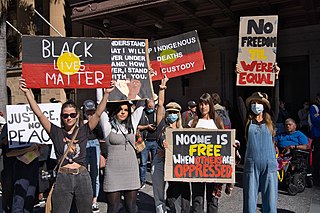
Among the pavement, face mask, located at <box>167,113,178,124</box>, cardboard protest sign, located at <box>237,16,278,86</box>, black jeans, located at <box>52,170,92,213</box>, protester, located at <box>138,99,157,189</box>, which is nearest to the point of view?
black jeans, located at <box>52,170,92,213</box>

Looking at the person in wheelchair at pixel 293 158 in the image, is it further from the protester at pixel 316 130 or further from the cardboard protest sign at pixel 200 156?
the cardboard protest sign at pixel 200 156

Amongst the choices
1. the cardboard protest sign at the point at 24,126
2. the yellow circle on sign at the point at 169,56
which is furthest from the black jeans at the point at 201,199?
the yellow circle on sign at the point at 169,56

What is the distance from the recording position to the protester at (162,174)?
4598 millimetres

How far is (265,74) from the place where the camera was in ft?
15.8

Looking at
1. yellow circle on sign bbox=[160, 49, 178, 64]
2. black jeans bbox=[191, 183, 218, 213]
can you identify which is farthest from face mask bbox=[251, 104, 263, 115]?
yellow circle on sign bbox=[160, 49, 178, 64]

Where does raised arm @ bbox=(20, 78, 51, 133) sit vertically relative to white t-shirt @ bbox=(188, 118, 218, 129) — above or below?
above

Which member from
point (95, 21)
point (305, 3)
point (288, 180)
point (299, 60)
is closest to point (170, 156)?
point (288, 180)

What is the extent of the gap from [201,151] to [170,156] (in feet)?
1.27

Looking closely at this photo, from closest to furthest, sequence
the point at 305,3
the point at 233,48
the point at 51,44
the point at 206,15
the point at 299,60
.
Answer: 1. the point at 51,44
2. the point at 305,3
3. the point at 206,15
4. the point at 299,60
5. the point at 233,48

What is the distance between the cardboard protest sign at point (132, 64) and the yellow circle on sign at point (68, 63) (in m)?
0.72

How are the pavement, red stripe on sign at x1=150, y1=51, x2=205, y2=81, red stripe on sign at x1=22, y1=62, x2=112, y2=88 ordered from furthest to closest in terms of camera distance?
red stripe on sign at x1=150, y1=51, x2=205, y2=81
the pavement
red stripe on sign at x1=22, y1=62, x2=112, y2=88

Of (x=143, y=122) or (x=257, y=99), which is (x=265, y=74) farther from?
(x=143, y=122)

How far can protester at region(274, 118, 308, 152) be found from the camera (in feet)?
21.9

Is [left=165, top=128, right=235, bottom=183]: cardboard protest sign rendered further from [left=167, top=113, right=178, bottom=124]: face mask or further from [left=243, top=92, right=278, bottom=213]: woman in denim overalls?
[left=167, top=113, right=178, bottom=124]: face mask
